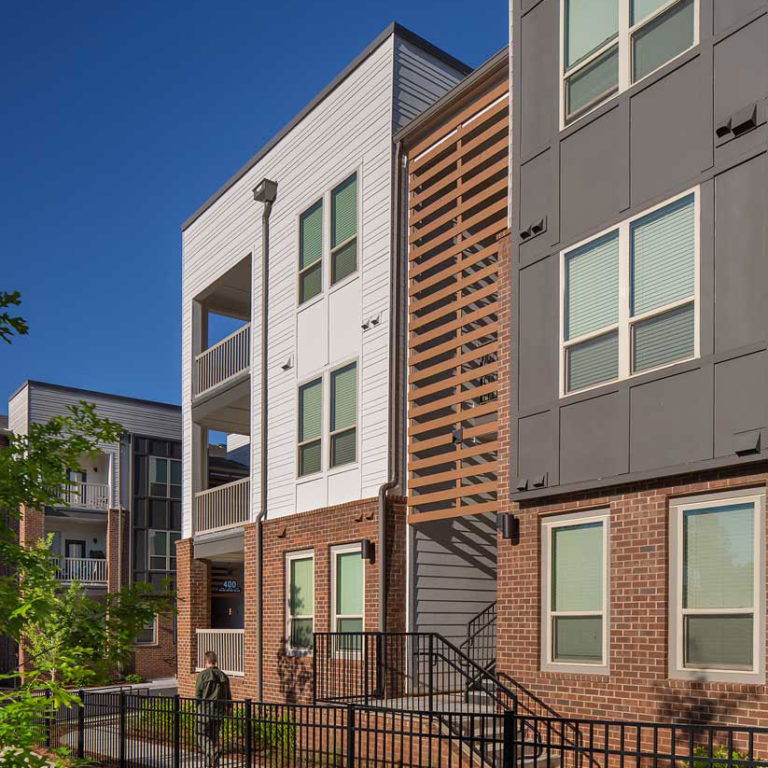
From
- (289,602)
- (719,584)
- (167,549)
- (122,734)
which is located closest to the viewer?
(719,584)

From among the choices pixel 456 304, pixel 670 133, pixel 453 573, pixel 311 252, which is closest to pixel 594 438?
pixel 670 133

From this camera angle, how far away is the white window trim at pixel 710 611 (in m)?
9.76

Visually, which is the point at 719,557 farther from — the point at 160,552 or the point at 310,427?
the point at 160,552

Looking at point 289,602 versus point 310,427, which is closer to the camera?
point 289,602

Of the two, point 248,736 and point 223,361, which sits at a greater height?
point 223,361

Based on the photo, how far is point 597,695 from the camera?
11453mm

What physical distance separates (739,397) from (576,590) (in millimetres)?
3303

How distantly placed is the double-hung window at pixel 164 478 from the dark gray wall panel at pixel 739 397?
35358mm

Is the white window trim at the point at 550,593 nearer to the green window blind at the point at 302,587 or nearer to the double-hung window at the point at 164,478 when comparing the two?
the green window blind at the point at 302,587

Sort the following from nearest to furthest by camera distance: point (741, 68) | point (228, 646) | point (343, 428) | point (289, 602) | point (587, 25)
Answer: point (741, 68) → point (587, 25) → point (343, 428) → point (289, 602) → point (228, 646)

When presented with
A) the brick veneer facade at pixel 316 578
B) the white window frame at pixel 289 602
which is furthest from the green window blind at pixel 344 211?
the white window frame at pixel 289 602

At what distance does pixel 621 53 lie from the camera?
12.3 m

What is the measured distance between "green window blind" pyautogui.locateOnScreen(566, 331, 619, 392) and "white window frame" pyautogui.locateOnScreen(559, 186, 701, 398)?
51 mm

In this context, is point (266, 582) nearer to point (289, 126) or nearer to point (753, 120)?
point (289, 126)
